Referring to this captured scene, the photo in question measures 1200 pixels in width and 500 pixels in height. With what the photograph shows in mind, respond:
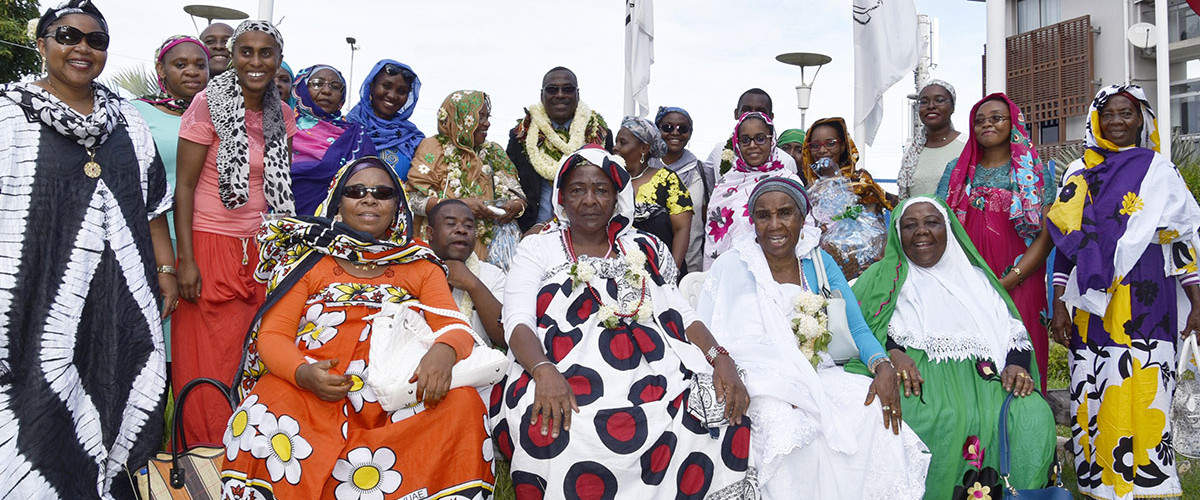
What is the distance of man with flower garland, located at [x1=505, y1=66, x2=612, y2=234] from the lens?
5539 millimetres

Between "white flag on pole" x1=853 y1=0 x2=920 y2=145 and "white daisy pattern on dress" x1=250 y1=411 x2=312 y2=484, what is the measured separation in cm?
611

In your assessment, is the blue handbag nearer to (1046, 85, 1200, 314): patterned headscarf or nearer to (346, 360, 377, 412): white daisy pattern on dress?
(1046, 85, 1200, 314): patterned headscarf

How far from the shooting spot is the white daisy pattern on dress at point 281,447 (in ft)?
9.87

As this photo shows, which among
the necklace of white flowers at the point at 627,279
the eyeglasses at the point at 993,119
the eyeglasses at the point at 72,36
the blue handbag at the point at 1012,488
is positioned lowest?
the blue handbag at the point at 1012,488

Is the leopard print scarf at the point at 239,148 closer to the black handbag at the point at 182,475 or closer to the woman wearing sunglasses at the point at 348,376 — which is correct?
the woman wearing sunglasses at the point at 348,376

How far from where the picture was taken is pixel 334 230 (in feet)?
11.6

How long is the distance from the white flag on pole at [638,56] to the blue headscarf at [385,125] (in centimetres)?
412

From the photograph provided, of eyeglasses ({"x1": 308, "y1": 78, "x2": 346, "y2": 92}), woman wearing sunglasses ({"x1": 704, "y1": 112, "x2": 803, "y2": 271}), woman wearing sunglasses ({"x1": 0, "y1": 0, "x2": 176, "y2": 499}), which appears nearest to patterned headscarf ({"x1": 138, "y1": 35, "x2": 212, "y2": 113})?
eyeglasses ({"x1": 308, "y1": 78, "x2": 346, "y2": 92})

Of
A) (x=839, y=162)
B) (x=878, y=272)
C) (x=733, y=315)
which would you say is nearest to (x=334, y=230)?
(x=733, y=315)

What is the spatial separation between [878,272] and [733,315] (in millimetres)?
885

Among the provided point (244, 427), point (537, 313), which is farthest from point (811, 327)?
point (244, 427)

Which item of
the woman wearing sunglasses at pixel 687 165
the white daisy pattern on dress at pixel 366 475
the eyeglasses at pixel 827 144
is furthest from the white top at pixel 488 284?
the eyeglasses at pixel 827 144

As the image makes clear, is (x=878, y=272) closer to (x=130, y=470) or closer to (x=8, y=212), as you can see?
(x=130, y=470)

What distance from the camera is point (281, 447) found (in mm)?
3041
